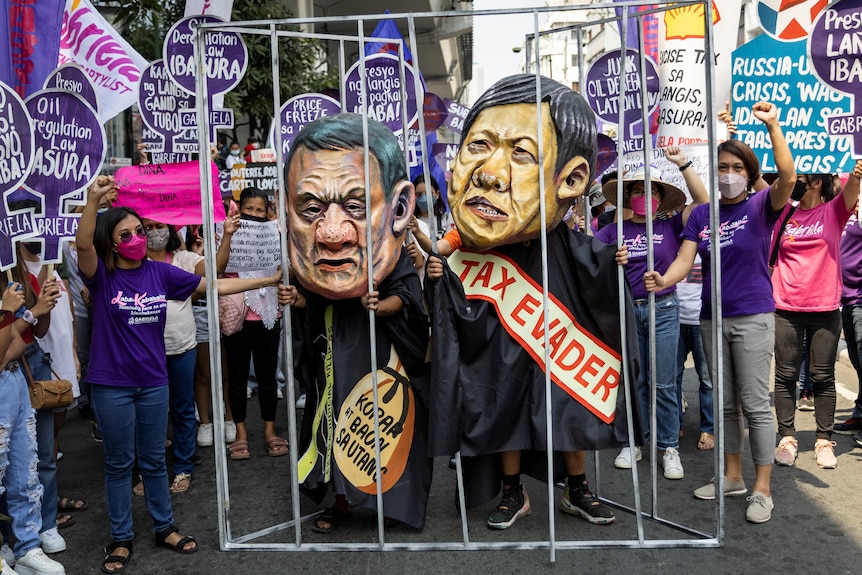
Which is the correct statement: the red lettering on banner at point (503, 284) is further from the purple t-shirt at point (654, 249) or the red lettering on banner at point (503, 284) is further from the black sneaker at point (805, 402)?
the black sneaker at point (805, 402)

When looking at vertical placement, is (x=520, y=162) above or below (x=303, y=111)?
below

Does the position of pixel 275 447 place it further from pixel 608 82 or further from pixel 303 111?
pixel 608 82

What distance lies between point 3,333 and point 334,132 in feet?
5.90

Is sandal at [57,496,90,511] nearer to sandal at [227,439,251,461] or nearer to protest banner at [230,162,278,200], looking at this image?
sandal at [227,439,251,461]

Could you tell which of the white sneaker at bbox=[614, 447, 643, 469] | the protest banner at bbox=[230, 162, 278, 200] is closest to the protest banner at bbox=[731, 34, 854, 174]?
the white sneaker at bbox=[614, 447, 643, 469]

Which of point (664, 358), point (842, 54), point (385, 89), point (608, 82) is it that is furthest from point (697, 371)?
point (385, 89)

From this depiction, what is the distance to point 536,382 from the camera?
160 inches

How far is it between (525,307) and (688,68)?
3274 millimetres

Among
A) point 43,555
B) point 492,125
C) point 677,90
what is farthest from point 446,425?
point 677,90

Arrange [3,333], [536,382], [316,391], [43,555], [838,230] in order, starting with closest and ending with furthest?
1. [3,333]
2. [43,555]
3. [536,382]
4. [316,391]
5. [838,230]

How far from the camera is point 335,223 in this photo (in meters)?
3.94

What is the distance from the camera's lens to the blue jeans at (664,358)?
5164 mm

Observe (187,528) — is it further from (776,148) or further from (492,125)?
(776,148)

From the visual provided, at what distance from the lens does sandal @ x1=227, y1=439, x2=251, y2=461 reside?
5664mm
